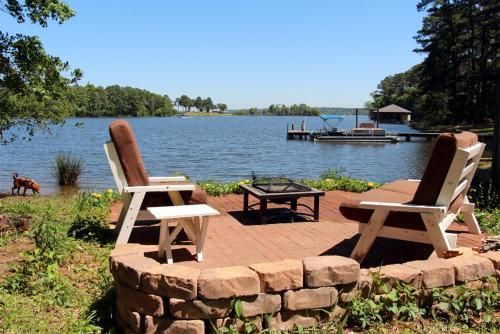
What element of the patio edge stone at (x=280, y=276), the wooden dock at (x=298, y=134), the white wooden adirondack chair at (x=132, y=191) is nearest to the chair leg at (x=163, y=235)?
the white wooden adirondack chair at (x=132, y=191)

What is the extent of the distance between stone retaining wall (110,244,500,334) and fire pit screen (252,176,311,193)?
2539mm

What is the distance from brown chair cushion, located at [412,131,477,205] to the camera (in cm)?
341

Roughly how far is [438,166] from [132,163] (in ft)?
9.19

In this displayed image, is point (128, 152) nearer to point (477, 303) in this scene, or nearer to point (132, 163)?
point (132, 163)

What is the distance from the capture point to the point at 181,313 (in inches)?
105

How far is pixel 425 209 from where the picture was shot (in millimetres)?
3523

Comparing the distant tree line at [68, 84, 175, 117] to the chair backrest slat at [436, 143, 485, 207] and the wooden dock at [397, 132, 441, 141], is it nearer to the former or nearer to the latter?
the wooden dock at [397, 132, 441, 141]

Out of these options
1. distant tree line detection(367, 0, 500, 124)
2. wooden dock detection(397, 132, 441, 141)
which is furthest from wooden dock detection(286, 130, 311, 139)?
distant tree line detection(367, 0, 500, 124)

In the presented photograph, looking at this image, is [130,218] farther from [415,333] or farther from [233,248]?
[415,333]

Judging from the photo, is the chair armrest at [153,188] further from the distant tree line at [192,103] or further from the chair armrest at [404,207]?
the distant tree line at [192,103]

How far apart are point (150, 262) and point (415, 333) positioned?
1.65 meters

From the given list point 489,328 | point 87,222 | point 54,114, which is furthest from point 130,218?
point 54,114

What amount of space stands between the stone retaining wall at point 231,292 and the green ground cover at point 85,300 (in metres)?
0.12

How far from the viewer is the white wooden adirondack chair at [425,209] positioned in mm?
3434
